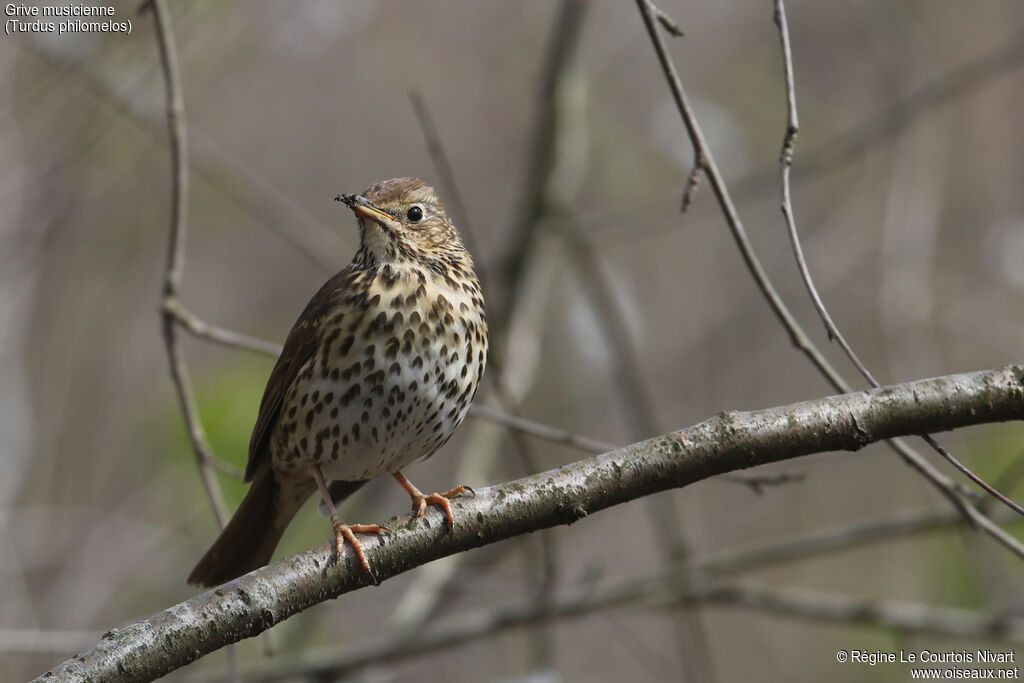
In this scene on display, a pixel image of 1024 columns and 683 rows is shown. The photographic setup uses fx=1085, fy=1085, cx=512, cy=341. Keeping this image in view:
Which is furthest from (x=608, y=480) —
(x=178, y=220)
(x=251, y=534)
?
(x=251, y=534)

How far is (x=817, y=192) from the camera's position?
9938 mm

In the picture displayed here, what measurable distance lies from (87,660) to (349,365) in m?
1.83

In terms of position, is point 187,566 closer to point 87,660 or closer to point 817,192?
point 87,660

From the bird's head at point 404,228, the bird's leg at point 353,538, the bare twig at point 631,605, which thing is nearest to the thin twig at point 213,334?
the bird's head at point 404,228

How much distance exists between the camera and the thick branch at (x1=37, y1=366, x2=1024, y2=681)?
9.97ft

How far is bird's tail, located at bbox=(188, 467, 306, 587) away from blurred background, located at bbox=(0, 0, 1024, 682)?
3.17ft

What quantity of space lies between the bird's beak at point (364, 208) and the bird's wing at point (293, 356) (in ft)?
0.89

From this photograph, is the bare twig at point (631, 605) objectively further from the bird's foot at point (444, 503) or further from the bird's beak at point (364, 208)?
the bird's beak at point (364, 208)

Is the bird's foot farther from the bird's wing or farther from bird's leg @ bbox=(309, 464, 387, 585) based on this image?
the bird's wing

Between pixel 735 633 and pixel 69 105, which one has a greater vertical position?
pixel 69 105

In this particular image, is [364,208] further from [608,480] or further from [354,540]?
[608,480]

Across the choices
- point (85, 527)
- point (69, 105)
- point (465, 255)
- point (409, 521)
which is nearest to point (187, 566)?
point (85, 527)

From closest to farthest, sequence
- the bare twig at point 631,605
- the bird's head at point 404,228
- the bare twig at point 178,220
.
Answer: the bare twig at point 178,220 < the bird's head at point 404,228 < the bare twig at point 631,605

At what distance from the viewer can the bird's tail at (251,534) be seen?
493cm
